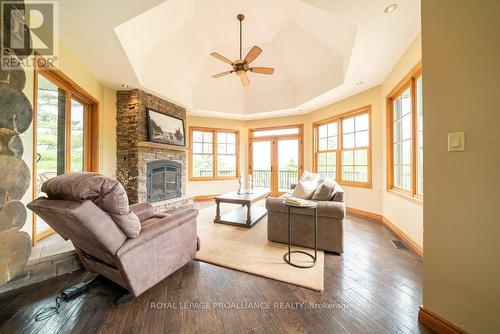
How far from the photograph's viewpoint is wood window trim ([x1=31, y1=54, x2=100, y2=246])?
202cm

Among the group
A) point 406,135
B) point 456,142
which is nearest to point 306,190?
point 456,142

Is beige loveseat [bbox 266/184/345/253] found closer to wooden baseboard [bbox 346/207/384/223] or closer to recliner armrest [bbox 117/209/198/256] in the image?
recliner armrest [bbox 117/209/198/256]

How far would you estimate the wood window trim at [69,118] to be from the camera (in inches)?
79.5

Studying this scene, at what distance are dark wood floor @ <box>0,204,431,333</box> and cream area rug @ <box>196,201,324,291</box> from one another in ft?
0.30

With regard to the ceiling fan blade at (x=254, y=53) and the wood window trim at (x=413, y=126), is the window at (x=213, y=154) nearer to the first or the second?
the ceiling fan blade at (x=254, y=53)

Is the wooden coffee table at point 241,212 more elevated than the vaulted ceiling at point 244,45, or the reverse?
the vaulted ceiling at point 244,45

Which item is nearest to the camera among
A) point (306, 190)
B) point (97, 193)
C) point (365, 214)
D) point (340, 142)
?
point (97, 193)

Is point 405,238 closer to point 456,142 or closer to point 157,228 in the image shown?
point 456,142

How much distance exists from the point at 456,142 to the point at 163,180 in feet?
15.4

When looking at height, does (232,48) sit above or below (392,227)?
above

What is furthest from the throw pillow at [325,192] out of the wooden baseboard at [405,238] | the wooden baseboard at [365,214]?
the wooden baseboard at [365,214]

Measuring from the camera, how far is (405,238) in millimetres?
2633

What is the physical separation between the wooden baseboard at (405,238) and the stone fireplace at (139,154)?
4453mm

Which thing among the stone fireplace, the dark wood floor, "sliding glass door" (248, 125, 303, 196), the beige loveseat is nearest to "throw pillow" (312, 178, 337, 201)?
the beige loveseat
